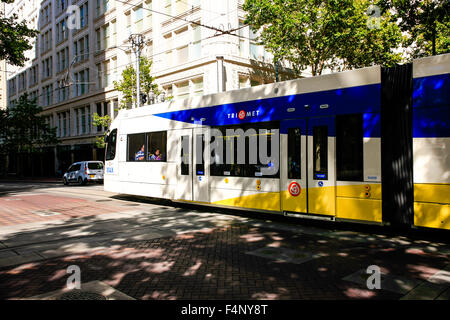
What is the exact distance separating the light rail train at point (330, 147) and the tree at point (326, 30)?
12445mm

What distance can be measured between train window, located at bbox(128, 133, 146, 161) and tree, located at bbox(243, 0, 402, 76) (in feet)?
39.8

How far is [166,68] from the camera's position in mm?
28672

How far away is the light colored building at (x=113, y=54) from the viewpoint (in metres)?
25.2

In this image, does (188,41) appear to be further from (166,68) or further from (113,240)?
(113,240)

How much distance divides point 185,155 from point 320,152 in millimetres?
4884

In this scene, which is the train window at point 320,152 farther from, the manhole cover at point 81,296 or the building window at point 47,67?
the building window at point 47,67

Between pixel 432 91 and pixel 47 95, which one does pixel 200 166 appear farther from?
pixel 47 95

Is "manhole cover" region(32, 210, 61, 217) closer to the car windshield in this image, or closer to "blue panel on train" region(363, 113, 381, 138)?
"blue panel on train" region(363, 113, 381, 138)

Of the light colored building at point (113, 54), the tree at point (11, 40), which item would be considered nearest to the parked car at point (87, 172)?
the light colored building at point (113, 54)

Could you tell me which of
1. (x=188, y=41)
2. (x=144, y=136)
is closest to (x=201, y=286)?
(x=144, y=136)

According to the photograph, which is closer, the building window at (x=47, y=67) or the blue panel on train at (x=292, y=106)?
the blue panel on train at (x=292, y=106)

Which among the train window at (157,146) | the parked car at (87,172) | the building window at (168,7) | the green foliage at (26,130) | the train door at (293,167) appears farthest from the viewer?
the green foliage at (26,130)

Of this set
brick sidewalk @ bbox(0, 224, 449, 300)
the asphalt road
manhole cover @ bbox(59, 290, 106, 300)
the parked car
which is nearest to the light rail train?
the asphalt road

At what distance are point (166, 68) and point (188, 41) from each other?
3.17 metres
